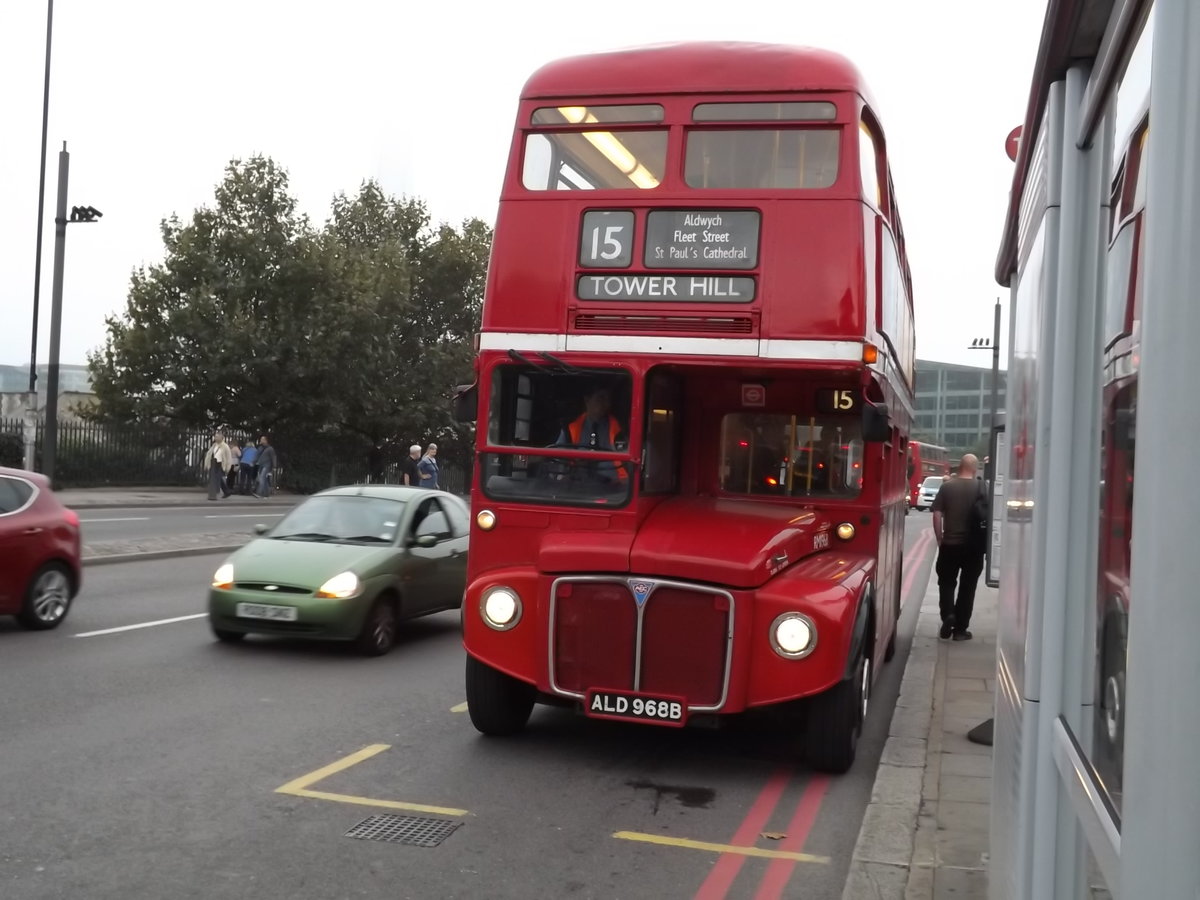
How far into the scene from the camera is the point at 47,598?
11352mm

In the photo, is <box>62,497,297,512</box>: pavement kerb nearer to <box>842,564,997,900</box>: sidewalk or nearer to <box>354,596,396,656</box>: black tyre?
<box>354,596,396,656</box>: black tyre

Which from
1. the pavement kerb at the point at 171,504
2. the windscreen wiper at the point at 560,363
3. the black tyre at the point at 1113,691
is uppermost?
the windscreen wiper at the point at 560,363

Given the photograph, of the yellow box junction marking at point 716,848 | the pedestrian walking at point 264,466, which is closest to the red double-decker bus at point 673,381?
the yellow box junction marking at point 716,848

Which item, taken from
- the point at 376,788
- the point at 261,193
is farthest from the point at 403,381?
the point at 376,788

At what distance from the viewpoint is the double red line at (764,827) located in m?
5.27

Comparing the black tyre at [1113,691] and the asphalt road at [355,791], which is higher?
the black tyre at [1113,691]

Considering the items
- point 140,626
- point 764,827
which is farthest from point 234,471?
point 764,827

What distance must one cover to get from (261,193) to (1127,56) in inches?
1658

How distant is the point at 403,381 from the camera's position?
4978 centimetres

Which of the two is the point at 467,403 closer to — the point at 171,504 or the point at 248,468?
the point at 171,504

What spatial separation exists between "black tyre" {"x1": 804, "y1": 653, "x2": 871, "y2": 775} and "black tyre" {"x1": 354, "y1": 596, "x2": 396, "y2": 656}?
4710mm

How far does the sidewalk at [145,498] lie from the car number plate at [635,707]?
22.3m

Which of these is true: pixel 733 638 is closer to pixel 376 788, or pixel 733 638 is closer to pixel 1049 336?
pixel 376 788

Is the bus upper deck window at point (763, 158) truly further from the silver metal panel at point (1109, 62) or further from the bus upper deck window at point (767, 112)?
the silver metal panel at point (1109, 62)
